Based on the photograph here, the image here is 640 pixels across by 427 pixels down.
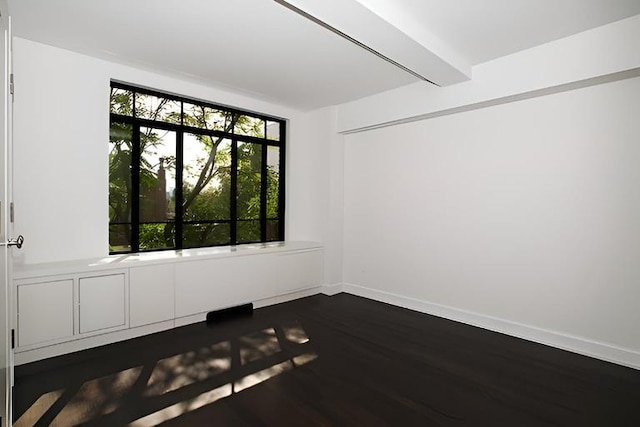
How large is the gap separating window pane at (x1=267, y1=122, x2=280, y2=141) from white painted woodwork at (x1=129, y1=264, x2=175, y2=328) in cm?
247

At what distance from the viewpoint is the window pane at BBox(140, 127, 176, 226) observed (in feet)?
13.2

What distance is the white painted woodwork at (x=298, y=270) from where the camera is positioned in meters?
4.64

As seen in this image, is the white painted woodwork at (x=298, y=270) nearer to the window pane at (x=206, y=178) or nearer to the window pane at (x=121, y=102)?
the window pane at (x=206, y=178)

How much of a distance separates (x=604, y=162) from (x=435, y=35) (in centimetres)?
184

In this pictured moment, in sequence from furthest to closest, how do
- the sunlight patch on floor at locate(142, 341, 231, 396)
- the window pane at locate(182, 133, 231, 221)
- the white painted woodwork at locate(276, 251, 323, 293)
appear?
the white painted woodwork at locate(276, 251, 323, 293) → the window pane at locate(182, 133, 231, 221) → the sunlight patch on floor at locate(142, 341, 231, 396)

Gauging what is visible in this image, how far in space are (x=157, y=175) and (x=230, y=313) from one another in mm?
1838

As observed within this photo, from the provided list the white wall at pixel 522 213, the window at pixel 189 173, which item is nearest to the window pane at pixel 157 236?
the window at pixel 189 173

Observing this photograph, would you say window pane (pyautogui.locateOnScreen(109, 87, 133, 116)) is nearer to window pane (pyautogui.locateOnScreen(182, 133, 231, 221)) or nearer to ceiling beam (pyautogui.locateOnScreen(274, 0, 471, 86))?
window pane (pyautogui.locateOnScreen(182, 133, 231, 221))

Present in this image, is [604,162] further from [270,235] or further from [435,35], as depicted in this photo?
[270,235]

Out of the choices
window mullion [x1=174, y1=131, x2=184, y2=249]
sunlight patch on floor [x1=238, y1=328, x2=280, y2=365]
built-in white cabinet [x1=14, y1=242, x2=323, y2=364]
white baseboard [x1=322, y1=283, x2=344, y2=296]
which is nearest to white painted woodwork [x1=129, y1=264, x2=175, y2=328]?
built-in white cabinet [x1=14, y1=242, x2=323, y2=364]

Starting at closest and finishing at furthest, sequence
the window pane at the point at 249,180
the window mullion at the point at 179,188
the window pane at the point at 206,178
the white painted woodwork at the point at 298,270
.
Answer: the window mullion at the point at 179,188
the window pane at the point at 206,178
the white painted woodwork at the point at 298,270
the window pane at the point at 249,180

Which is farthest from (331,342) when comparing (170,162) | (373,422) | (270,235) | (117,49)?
(117,49)

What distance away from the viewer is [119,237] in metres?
3.85

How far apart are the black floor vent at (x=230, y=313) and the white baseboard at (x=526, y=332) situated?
1.73 meters
